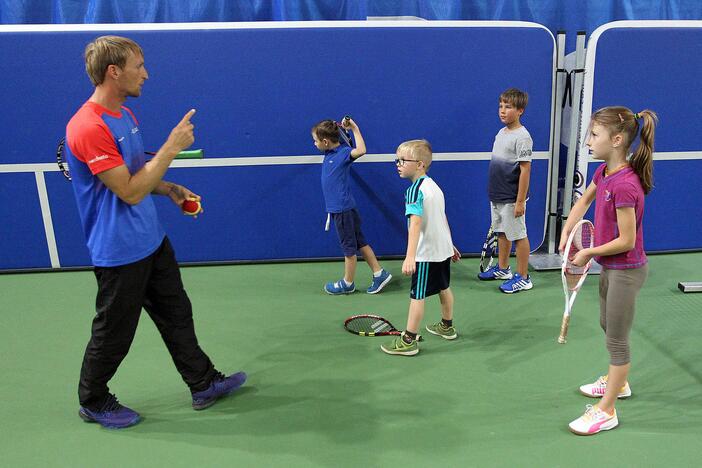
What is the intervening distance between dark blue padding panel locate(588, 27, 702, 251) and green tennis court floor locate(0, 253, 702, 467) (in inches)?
31.4

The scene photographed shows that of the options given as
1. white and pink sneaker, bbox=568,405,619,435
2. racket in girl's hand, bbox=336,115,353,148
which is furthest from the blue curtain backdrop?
white and pink sneaker, bbox=568,405,619,435

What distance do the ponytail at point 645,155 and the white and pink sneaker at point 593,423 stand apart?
1156 millimetres

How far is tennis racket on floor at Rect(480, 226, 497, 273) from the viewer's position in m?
5.34

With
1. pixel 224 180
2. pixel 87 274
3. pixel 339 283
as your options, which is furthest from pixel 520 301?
pixel 87 274

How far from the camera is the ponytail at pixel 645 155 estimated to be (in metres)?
2.82

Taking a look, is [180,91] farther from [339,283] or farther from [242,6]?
[339,283]

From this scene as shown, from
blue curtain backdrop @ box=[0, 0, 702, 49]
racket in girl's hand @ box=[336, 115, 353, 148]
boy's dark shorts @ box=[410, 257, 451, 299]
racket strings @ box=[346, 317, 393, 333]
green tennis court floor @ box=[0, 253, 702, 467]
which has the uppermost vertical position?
blue curtain backdrop @ box=[0, 0, 702, 49]

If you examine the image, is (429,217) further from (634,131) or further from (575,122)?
(575,122)

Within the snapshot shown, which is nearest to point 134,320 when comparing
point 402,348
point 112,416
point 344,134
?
point 112,416

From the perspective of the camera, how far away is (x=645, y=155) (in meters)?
2.85

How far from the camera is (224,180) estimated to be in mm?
5480

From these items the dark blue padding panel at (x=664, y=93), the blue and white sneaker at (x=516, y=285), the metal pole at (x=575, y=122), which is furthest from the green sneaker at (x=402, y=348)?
the dark blue padding panel at (x=664, y=93)

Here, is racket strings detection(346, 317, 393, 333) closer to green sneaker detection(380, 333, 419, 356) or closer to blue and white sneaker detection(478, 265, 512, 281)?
green sneaker detection(380, 333, 419, 356)

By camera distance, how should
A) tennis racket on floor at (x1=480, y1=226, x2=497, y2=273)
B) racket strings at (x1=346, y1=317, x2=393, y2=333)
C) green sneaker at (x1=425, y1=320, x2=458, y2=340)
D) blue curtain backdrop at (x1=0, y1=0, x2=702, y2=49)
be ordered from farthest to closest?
blue curtain backdrop at (x1=0, y1=0, x2=702, y2=49) → tennis racket on floor at (x1=480, y1=226, x2=497, y2=273) → racket strings at (x1=346, y1=317, x2=393, y2=333) → green sneaker at (x1=425, y1=320, x2=458, y2=340)
